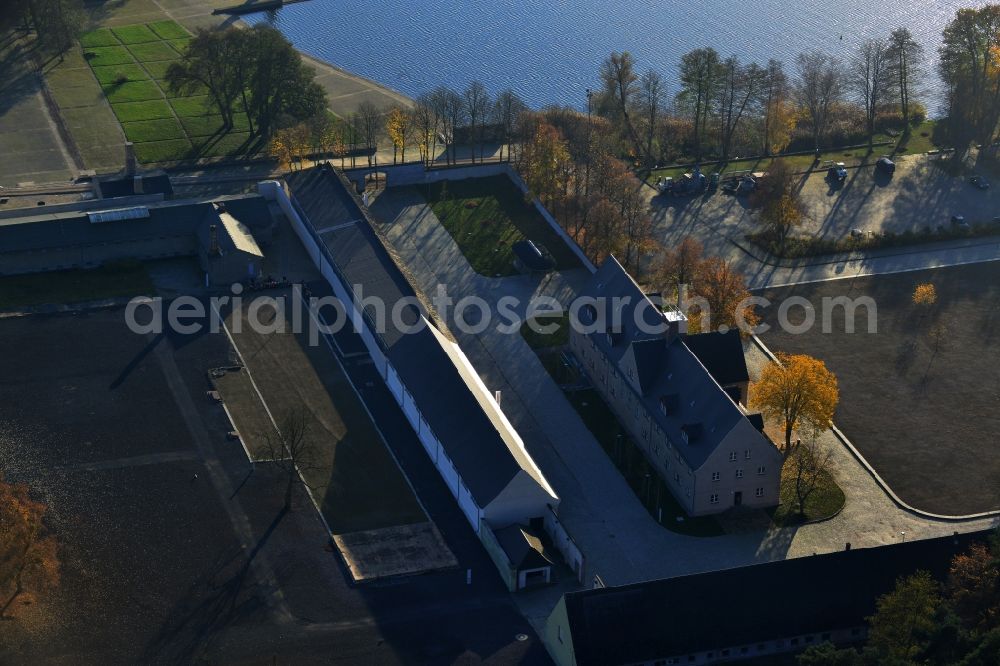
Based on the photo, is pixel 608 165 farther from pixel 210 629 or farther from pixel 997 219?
pixel 210 629

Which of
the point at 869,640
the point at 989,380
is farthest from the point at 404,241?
the point at 869,640

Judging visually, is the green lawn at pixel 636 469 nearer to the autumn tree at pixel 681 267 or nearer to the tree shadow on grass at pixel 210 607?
the autumn tree at pixel 681 267

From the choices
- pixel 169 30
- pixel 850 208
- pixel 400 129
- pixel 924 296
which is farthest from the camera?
pixel 169 30

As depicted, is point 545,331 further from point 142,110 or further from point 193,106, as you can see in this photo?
point 142,110

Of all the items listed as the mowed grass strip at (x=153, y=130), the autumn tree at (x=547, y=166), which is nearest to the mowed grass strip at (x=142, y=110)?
the mowed grass strip at (x=153, y=130)

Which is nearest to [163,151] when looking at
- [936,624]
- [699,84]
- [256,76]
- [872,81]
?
[256,76]
